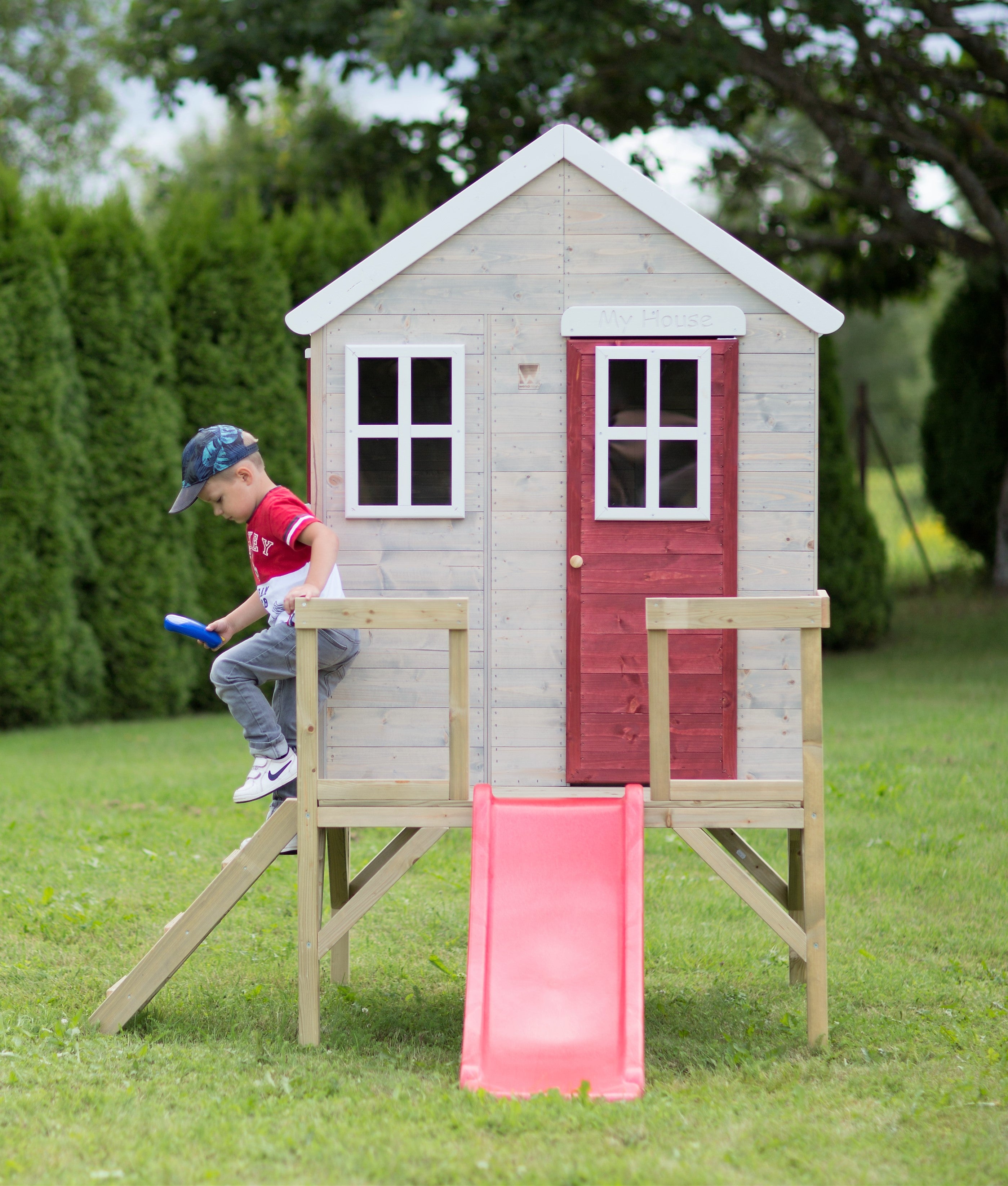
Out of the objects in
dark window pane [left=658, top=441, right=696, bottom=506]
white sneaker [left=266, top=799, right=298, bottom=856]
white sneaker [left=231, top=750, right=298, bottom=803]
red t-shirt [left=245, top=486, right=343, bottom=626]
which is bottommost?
white sneaker [left=266, top=799, right=298, bottom=856]

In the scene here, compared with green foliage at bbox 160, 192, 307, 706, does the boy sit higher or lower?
lower

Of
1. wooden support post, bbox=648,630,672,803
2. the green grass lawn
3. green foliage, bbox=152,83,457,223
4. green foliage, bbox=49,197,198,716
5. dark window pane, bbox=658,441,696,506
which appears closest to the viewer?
the green grass lawn

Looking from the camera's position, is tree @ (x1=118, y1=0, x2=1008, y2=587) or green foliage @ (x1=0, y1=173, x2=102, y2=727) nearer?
green foliage @ (x1=0, y1=173, x2=102, y2=727)

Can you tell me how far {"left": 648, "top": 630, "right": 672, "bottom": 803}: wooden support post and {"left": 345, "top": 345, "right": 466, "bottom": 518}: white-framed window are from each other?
87cm

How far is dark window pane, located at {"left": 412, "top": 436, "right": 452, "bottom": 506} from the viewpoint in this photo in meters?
4.37

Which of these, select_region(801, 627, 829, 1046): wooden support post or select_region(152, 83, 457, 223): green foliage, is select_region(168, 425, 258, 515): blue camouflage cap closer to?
select_region(801, 627, 829, 1046): wooden support post

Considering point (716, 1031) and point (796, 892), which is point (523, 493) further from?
point (716, 1031)

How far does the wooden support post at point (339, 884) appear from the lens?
491 centimetres

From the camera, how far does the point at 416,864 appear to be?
6613mm

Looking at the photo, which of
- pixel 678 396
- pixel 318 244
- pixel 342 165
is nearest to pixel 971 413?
pixel 342 165

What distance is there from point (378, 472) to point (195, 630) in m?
0.82

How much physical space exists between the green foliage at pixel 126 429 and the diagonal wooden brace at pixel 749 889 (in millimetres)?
7149

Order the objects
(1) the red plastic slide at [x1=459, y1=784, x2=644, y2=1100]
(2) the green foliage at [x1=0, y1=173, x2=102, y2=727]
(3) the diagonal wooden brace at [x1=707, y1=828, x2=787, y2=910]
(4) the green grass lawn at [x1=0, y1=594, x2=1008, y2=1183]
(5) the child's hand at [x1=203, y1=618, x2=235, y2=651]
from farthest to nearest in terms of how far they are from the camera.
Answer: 1. (2) the green foliage at [x1=0, y1=173, x2=102, y2=727]
2. (3) the diagonal wooden brace at [x1=707, y1=828, x2=787, y2=910]
3. (5) the child's hand at [x1=203, y1=618, x2=235, y2=651]
4. (1) the red plastic slide at [x1=459, y1=784, x2=644, y2=1100]
5. (4) the green grass lawn at [x1=0, y1=594, x2=1008, y2=1183]

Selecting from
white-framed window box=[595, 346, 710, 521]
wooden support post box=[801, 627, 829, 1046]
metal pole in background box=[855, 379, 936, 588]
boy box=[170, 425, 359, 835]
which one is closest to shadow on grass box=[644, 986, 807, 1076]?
wooden support post box=[801, 627, 829, 1046]
